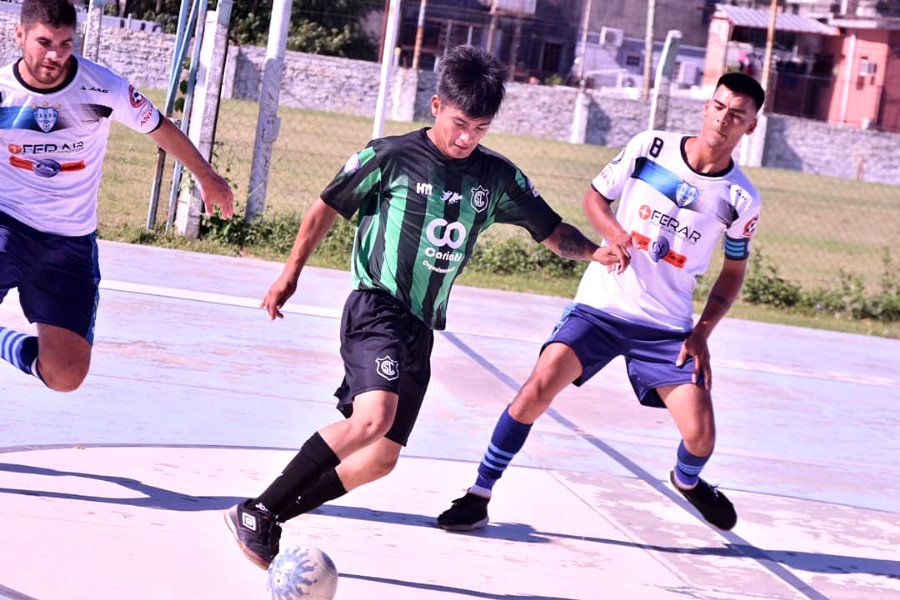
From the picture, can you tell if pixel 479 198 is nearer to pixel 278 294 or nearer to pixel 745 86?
pixel 278 294

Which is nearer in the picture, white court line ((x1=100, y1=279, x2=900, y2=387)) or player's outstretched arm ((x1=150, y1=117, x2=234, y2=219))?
player's outstretched arm ((x1=150, y1=117, x2=234, y2=219))

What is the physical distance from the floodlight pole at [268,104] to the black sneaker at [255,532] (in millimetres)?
8977

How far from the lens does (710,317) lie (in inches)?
249

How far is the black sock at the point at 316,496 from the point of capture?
16.8 ft

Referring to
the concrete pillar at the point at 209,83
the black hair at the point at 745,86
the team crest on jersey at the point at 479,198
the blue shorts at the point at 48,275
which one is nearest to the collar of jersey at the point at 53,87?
the blue shorts at the point at 48,275

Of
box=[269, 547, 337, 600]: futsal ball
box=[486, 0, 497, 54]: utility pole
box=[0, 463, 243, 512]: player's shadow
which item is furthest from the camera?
box=[486, 0, 497, 54]: utility pole

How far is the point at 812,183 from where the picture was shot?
4538 cm

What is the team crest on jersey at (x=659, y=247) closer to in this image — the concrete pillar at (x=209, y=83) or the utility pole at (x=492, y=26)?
the concrete pillar at (x=209, y=83)

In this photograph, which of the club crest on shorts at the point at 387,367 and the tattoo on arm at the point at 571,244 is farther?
the tattoo on arm at the point at 571,244

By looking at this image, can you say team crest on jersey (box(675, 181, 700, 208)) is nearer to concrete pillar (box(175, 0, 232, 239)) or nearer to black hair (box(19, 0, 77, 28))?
black hair (box(19, 0, 77, 28))

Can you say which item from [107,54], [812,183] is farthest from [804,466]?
[812,183]

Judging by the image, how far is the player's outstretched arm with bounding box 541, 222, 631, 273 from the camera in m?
5.79

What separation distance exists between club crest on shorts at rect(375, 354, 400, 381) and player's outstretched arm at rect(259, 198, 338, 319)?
404 mm

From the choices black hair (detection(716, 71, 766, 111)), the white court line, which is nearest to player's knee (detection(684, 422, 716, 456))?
black hair (detection(716, 71, 766, 111))
